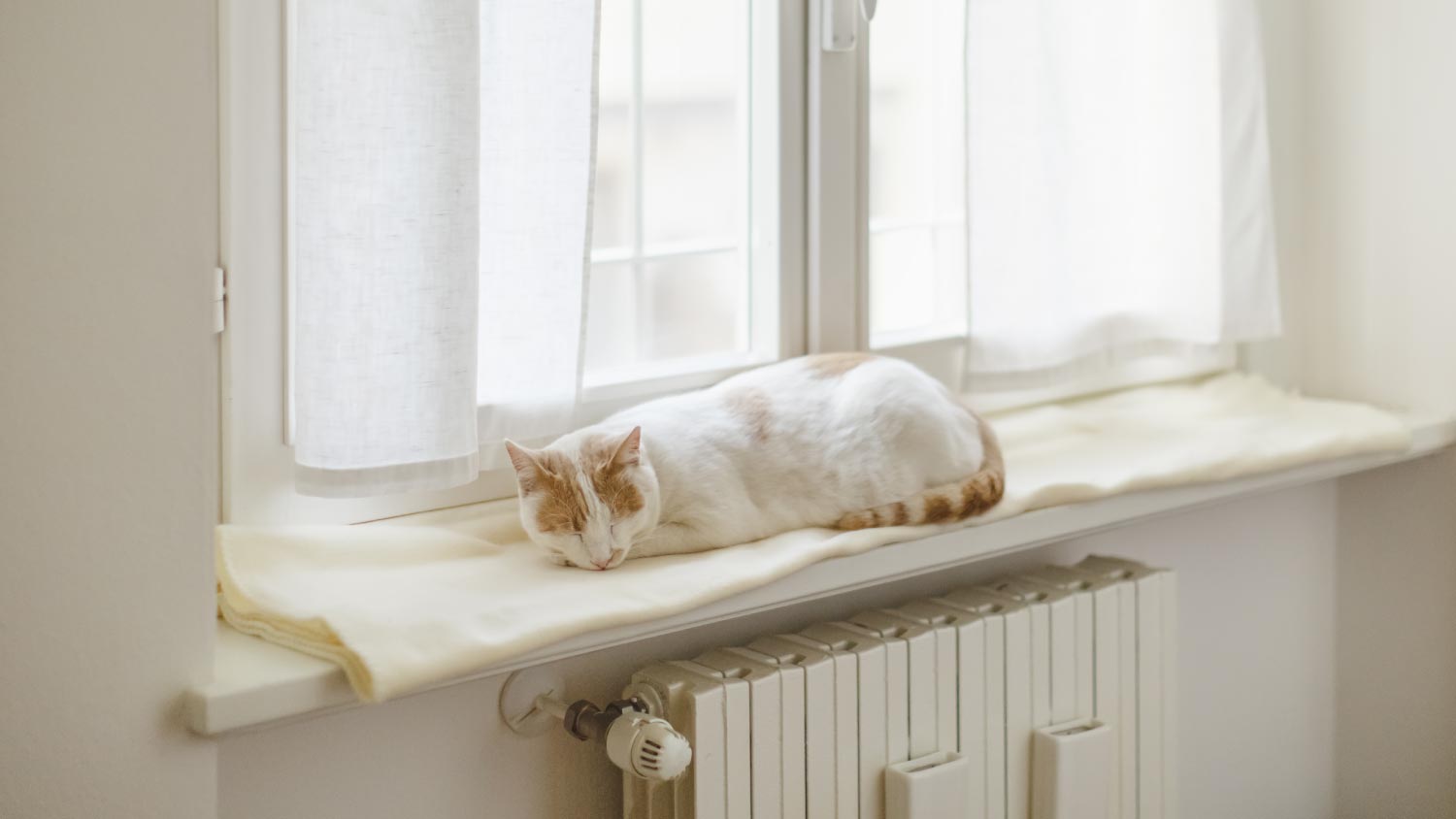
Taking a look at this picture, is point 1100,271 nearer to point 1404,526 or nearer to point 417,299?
point 1404,526

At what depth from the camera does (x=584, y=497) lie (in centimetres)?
135

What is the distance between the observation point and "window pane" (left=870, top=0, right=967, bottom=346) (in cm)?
185

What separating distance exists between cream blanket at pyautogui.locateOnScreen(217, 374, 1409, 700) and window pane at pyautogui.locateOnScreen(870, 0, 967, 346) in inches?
9.4

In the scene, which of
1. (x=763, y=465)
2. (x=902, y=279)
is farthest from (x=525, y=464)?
(x=902, y=279)

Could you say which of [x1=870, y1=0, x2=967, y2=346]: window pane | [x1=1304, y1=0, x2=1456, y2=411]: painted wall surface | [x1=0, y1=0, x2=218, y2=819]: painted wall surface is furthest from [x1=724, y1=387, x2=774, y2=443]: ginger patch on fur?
[x1=1304, y1=0, x2=1456, y2=411]: painted wall surface

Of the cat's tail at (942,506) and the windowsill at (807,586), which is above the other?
the cat's tail at (942,506)

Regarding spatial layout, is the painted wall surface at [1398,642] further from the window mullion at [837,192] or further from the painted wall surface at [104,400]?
the painted wall surface at [104,400]

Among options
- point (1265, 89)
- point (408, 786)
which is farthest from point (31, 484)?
point (1265, 89)

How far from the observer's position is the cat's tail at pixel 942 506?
1.50 metres

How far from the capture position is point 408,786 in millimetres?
1372

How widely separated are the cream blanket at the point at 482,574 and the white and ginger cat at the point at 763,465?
3cm

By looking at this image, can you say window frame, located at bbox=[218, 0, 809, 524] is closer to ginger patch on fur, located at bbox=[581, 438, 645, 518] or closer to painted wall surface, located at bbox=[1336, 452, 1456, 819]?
ginger patch on fur, located at bbox=[581, 438, 645, 518]

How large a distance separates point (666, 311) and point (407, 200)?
0.46 meters

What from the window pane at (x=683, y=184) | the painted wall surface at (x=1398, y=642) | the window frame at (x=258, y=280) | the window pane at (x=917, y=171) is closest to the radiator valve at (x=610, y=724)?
the window frame at (x=258, y=280)
